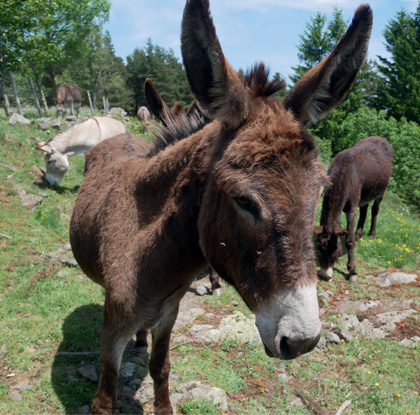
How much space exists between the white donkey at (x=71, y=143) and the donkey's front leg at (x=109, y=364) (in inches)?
264

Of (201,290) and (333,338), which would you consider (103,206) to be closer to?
(201,290)

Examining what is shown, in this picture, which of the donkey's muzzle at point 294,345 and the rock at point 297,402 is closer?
the donkey's muzzle at point 294,345

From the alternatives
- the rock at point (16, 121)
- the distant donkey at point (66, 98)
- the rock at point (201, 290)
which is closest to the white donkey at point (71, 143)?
the rock at point (16, 121)

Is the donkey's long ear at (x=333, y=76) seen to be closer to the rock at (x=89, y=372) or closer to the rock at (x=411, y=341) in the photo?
the rock at (x=89, y=372)

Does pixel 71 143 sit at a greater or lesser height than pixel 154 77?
lesser

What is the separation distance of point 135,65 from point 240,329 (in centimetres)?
4346

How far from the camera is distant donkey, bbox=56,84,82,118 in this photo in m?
20.0

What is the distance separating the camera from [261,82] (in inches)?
72.6

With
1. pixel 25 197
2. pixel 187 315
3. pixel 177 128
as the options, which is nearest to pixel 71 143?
pixel 25 197

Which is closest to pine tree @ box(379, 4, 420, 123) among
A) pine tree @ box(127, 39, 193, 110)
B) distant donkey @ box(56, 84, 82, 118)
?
pine tree @ box(127, 39, 193, 110)

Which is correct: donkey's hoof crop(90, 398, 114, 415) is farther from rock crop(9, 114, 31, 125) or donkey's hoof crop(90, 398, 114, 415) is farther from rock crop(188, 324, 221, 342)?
rock crop(9, 114, 31, 125)

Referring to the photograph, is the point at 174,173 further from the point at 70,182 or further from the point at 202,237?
the point at 70,182

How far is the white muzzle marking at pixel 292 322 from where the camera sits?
1336 mm

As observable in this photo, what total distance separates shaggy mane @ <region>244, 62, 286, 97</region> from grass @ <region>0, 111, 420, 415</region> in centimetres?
265
